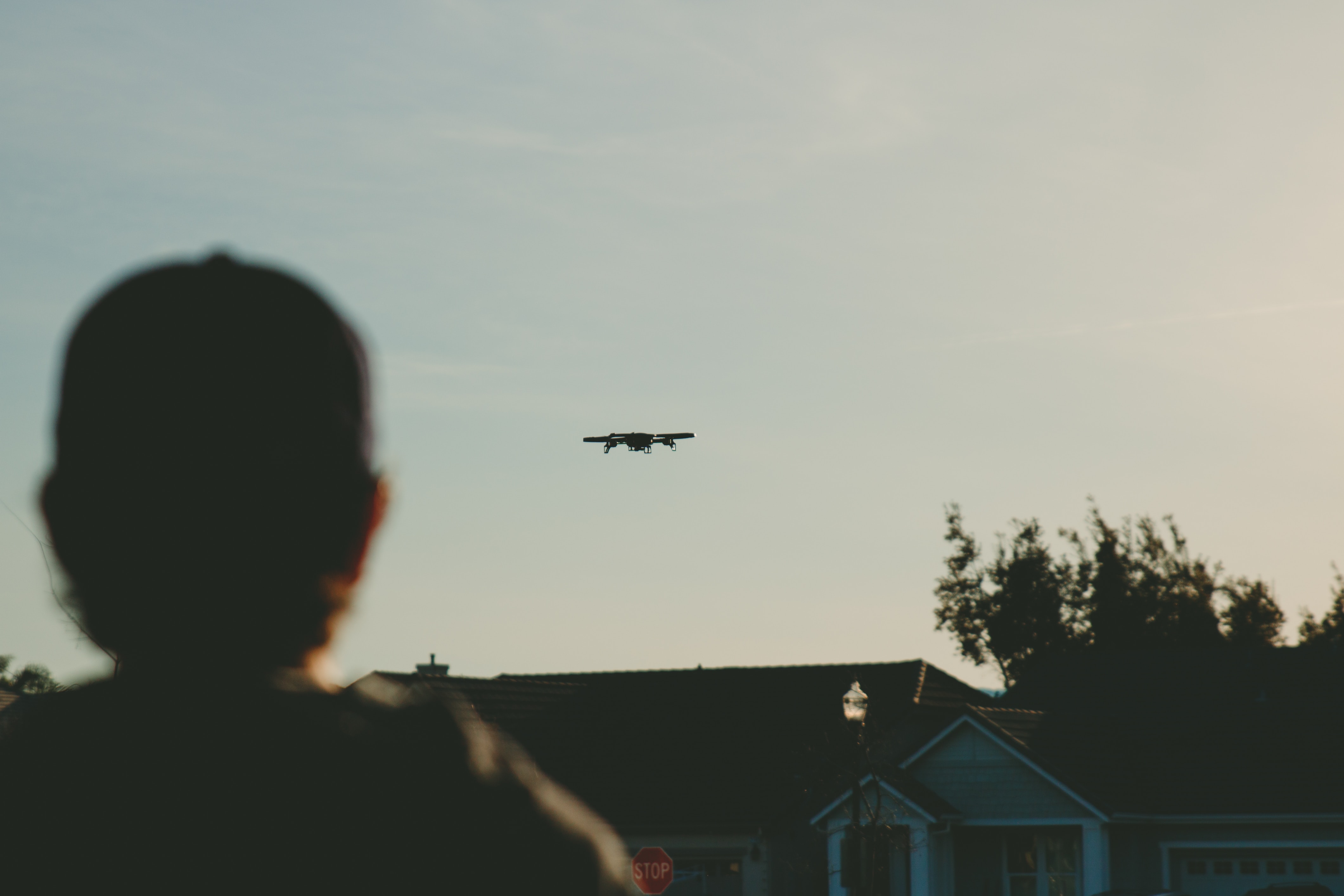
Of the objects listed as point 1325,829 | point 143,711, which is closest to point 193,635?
point 143,711

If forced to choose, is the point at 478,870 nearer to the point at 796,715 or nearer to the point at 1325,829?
the point at 1325,829

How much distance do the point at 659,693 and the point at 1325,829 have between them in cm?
1911

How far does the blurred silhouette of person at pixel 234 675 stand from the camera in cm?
104

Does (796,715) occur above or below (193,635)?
above

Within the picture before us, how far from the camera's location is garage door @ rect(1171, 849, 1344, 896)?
33.2m

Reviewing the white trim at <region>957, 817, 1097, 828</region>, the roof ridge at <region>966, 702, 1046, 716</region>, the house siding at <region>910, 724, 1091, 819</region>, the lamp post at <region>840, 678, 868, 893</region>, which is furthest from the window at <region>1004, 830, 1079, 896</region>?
the lamp post at <region>840, 678, 868, 893</region>

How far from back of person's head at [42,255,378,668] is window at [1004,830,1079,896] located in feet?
117

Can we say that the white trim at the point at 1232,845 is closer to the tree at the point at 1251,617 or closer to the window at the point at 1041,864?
the window at the point at 1041,864

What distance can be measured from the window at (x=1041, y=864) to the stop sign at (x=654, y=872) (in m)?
12.8

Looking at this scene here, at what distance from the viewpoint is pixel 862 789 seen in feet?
114

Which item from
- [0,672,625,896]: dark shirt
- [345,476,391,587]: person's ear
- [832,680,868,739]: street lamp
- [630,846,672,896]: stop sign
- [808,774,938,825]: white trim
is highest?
[832,680,868,739]: street lamp

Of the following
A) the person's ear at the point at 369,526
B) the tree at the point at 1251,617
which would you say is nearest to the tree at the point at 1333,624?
the tree at the point at 1251,617

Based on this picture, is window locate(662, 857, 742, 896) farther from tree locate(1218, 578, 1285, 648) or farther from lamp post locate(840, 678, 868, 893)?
tree locate(1218, 578, 1285, 648)

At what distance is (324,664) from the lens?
3.74ft
